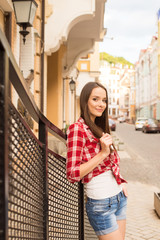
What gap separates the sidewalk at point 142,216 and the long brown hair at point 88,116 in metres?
2.26

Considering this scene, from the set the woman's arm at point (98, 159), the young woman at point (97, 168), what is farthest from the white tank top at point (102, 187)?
the woman's arm at point (98, 159)

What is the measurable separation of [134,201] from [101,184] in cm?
412

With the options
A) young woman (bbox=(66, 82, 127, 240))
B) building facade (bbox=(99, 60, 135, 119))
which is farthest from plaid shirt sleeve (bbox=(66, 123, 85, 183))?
building facade (bbox=(99, 60, 135, 119))

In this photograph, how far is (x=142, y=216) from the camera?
514 cm

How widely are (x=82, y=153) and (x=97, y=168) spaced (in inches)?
6.3

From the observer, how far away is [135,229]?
4527mm

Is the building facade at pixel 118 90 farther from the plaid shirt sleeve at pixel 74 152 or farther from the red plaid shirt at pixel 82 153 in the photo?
the plaid shirt sleeve at pixel 74 152

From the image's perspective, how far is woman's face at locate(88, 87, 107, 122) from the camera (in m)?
2.30

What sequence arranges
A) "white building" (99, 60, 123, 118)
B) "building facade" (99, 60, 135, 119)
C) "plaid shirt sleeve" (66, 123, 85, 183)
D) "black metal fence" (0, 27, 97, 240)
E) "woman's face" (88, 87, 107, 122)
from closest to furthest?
"black metal fence" (0, 27, 97, 240)
"plaid shirt sleeve" (66, 123, 85, 183)
"woman's face" (88, 87, 107, 122)
"white building" (99, 60, 123, 118)
"building facade" (99, 60, 135, 119)

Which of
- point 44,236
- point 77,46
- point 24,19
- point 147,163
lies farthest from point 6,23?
point 77,46

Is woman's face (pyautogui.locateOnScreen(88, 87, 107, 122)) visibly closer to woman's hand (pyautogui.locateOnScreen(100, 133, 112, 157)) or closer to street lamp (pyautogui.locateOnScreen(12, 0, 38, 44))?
woman's hand (pyautogui.locateOnScreen(100, 133, 112, 157))

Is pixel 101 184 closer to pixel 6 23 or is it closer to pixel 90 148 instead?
pixel 90 148

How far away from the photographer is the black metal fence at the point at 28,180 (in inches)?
45.0

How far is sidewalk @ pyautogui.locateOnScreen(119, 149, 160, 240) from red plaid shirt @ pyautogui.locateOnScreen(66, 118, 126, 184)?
7.47 feet
